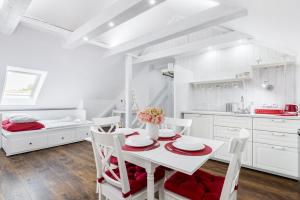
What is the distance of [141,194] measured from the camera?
4.21ft

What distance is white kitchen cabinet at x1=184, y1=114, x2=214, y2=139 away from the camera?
297 centimetres

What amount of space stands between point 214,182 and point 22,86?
488 centimetres

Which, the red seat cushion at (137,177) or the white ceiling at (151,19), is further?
the white ceiling at (151,19)

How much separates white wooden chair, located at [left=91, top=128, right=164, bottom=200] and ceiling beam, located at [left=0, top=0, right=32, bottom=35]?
5.86 ft

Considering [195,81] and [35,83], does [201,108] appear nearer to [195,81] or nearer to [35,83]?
[195,81]

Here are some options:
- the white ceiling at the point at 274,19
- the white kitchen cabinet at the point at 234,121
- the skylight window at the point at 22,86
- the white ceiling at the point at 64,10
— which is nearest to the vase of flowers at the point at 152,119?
the white ceiling at the point at 274,19

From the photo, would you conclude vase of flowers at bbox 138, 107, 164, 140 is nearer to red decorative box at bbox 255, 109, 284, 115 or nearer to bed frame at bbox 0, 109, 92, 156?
red decorative box at bbox 255, 109, 284, 115

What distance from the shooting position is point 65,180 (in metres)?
2.24

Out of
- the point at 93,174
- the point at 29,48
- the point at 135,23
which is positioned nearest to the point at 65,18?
the point at 29,48

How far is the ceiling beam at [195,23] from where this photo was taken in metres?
1.92

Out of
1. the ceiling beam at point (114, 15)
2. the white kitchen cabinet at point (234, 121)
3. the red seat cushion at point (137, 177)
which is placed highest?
the ceiling beam at point (114, 15)

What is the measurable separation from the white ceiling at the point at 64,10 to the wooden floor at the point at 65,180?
2.56 metres

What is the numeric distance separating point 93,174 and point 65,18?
8.99 ft

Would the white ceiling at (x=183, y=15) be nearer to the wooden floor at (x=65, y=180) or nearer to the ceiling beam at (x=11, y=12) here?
the ceiling beam at (x=11, y=12)
